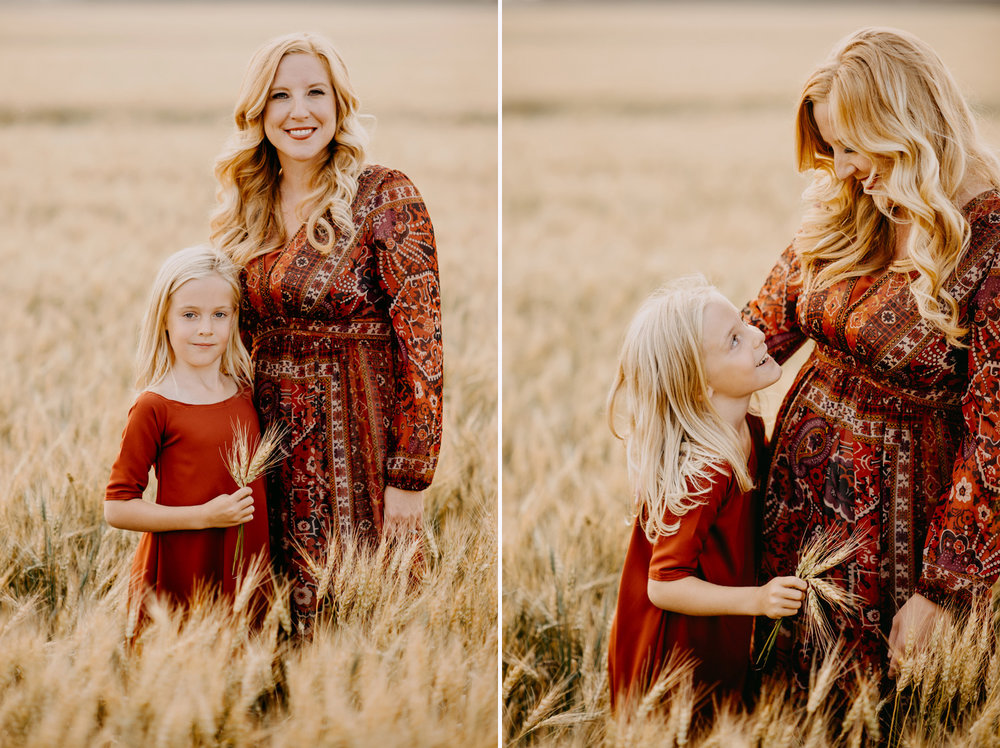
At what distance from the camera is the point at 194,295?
6.72 feet

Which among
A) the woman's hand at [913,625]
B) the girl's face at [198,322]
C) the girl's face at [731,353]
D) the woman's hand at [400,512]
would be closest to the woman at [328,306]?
the woman's hand at [400,512]

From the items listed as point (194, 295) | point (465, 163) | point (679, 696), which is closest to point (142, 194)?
point (465, 163)

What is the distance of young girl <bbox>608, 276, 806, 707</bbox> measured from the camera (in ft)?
6.23

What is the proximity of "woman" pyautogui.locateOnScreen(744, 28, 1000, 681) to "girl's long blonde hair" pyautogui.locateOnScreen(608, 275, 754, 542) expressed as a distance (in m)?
0.22

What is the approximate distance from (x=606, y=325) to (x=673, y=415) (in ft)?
10.6

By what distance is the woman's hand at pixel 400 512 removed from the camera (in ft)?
7.20

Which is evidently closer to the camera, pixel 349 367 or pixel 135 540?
pixel 349 367

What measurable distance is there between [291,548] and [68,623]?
505 mm

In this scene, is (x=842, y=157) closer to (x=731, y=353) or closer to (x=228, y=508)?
(x=731, y=353)

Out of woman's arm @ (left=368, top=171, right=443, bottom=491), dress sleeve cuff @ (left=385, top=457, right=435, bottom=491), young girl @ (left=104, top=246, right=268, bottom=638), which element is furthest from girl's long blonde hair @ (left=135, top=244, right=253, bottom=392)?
dress sleeve cuff @ (left=385, top=457, right=435, bottom=491)

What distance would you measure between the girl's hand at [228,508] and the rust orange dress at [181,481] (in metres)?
0.06

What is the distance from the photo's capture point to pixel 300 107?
211cm

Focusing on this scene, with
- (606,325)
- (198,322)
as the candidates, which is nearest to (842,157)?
(198,322)

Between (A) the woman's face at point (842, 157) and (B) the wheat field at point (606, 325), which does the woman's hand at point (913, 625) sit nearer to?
(B) the wheat field at point (606, 325)
